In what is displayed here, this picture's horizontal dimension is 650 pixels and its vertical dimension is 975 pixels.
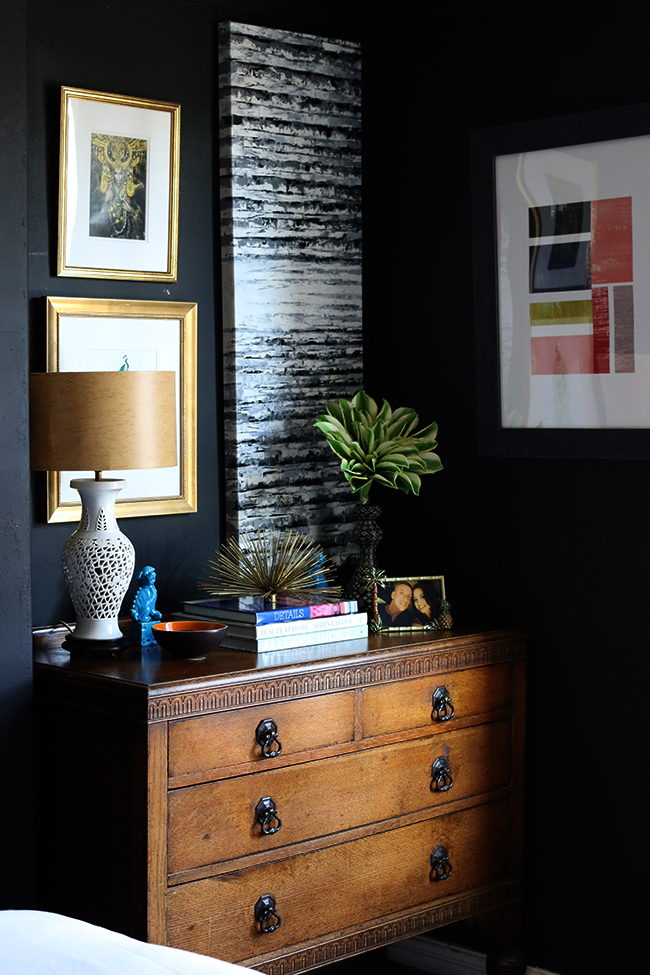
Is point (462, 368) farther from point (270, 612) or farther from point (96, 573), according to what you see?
point (96, 573)

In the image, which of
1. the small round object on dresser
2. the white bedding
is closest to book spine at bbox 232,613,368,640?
the small round object on dresser

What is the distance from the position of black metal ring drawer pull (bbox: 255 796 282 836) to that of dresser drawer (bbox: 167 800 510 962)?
78 mm

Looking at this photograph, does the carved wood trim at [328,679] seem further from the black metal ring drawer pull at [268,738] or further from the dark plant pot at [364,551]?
the dark plant pot at [364,551]

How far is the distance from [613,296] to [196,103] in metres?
1.15

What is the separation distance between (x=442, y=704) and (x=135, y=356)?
1.11 metres

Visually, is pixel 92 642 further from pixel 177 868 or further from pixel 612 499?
pixel 612 499

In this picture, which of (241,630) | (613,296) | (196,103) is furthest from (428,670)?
(196,103)

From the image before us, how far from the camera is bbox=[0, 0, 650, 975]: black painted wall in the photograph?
9.51ft

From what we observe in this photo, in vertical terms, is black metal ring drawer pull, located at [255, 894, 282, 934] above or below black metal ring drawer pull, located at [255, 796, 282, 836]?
below

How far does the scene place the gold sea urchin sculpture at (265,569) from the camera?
2848 mm

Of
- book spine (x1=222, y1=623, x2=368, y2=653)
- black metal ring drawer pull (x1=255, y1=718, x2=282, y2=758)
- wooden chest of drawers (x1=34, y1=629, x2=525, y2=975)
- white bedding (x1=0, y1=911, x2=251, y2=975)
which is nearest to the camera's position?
white bedding (x1=0, y1=911, x2=251, y2=975)

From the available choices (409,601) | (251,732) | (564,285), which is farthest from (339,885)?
(564,285)

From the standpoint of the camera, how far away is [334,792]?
2621mm

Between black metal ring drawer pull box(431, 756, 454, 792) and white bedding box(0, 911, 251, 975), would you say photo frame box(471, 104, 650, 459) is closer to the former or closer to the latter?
black metal ring drawer pull box(431, 756, 454, 792)
